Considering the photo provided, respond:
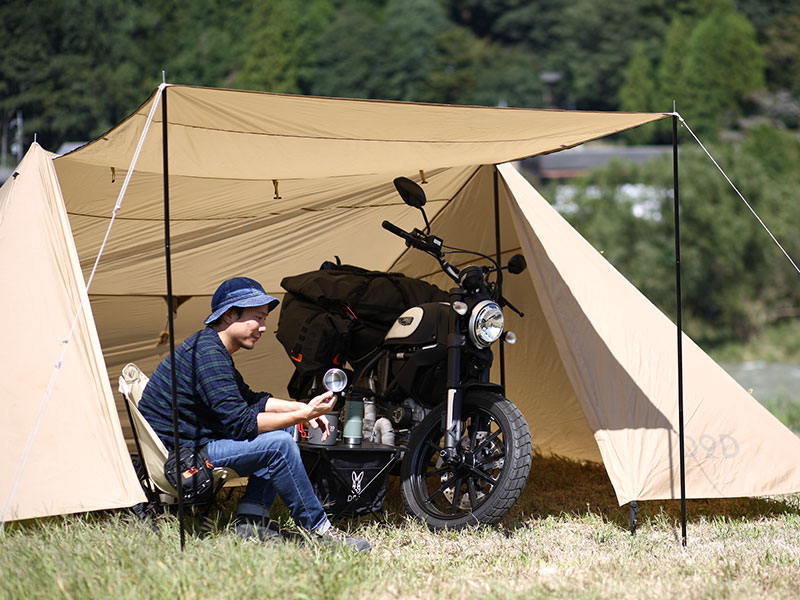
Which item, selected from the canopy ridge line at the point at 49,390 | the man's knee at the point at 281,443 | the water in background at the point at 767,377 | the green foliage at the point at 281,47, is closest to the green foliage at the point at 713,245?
the water in background at the point at 767,377

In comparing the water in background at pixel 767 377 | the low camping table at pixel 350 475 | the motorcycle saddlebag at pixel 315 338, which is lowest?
the water in background at pixel 767 377

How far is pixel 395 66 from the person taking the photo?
5275 cm

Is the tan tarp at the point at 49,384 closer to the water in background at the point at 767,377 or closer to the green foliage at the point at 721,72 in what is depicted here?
the water in background at the point at 767,377

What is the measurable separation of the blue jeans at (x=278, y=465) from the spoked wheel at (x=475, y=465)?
0.45 m

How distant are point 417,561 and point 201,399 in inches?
32.7

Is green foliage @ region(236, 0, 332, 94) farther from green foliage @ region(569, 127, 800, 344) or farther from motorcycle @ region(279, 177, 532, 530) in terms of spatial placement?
motorcycle @ region(279, 177, 532, 530)

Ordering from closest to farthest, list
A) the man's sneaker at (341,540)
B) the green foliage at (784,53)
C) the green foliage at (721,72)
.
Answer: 1. the man's sneaker at (341,540)
2. the green foliage at (721,72)
3. the green foliage at (784,53)

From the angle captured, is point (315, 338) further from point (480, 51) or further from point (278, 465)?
point (480, 51)

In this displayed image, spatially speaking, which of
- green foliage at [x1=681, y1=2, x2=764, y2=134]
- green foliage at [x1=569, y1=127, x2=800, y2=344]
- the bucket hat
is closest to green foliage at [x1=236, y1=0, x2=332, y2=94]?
green foliage at [x1=681, y1=2, x2=764, y2=134]

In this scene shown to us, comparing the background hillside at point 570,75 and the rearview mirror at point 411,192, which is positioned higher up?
the background hillside at point 570,75

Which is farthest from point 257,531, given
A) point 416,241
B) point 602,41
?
point 602,41

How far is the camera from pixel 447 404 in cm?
351

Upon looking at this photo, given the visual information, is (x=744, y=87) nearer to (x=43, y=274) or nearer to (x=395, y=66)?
(x=395, y=66)

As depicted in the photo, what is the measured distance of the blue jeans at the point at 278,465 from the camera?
3.20 metres
